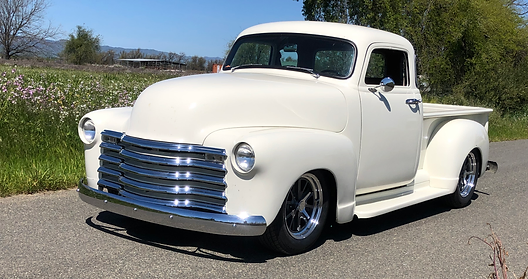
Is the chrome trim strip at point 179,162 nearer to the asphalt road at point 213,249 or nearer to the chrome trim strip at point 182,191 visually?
the chrome trim strip at point 182,191

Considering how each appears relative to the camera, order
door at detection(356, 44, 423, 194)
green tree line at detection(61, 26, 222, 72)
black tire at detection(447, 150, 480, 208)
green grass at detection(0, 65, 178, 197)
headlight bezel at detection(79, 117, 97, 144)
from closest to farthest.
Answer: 1. headlight bezel at detection(79, 117, 97, 144)
2. door at detection(356, 44, 423, 194)
3. green grass at detection(0, 65, 178, 197)
4. black tire at detection(447, 150, 480, 208)
5. green tree line at detection(61, 26, 222, 72)

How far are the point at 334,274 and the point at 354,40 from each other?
236cm

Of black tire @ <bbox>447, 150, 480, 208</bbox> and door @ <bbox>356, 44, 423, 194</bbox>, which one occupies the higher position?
door @ <bbox>356, 44, 423, 194</bbox>

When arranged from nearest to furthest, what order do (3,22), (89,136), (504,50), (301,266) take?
1. (301,266)
2. (89,136)
3. (504,50)
4. (3,22)

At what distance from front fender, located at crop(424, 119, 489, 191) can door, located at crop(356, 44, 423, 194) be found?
1.64 feet

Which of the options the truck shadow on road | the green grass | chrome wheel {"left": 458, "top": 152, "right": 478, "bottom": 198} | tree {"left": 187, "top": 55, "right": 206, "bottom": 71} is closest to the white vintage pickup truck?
the truck shadow on road

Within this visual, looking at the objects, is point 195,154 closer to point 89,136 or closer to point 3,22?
point 89,136

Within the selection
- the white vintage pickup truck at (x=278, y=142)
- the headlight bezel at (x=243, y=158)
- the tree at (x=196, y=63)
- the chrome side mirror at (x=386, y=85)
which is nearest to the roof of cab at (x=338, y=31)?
the white vintage pickup truck at (x=278, y=142)

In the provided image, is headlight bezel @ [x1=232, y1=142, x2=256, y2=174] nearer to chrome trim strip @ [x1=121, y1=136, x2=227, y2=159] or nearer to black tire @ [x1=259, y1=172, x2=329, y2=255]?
chrome trim strip @ [x1=121, y1=136, x2=227, y2=159]

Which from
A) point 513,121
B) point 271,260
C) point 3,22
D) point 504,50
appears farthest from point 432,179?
point 3,22

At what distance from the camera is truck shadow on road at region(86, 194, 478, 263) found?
4.25 meters

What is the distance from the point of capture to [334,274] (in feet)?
13.1

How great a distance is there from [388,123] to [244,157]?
2002 mm

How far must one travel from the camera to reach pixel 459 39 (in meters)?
25.8
